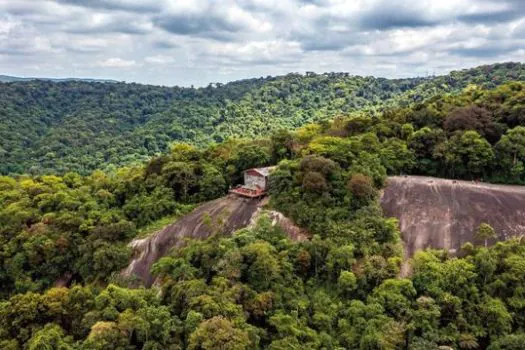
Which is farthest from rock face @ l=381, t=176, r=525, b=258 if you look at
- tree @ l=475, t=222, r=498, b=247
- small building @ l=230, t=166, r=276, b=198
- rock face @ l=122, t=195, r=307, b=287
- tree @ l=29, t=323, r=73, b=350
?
tree @ l=29, t=323, r=73, b=350

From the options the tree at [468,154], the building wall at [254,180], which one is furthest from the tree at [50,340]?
the tree at [468,154]

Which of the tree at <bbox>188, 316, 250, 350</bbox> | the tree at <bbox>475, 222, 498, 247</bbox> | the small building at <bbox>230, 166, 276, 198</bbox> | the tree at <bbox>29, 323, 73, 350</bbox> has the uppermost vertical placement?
the small building at <bbox>230, 166, 276, 198</bbox>

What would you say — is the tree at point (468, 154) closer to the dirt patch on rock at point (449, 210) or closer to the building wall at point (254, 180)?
the dirt patch on rock at point (449, 210)

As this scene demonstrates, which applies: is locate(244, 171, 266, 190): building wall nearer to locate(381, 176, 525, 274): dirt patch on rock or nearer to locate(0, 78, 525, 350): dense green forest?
locate(0, 78, 525, 350): dense green forest

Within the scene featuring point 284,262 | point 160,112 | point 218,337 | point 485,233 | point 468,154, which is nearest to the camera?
point 218,337

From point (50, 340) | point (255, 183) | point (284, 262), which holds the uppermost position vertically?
point (255, 183)

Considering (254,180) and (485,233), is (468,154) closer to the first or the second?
(485,233)

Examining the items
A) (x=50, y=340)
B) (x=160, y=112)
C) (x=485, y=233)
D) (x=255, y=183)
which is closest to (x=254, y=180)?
(x=255, y=183)
